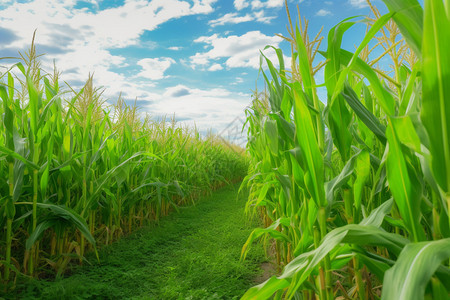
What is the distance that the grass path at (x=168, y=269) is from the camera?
1971 millimetres

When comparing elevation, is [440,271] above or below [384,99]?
below

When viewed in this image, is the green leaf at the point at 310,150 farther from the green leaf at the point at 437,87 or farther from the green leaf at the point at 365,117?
the green leaf at the point at 437,87

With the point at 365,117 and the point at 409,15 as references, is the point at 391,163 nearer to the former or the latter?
the point at 365,117

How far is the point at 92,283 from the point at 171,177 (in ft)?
8.20

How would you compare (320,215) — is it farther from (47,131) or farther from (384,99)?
(47,131)

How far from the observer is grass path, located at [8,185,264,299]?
1.97 metres

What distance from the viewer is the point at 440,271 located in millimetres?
706

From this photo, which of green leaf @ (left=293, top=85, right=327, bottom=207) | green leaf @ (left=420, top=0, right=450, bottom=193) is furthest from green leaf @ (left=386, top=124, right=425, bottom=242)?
green leaf @ (left=293, top=85, right=327, bottom=207)

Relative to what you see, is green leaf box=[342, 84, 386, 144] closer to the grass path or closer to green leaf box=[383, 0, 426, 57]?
A: green leaf box=[383, 0, 426, 57]

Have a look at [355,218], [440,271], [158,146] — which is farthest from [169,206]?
[440,271]

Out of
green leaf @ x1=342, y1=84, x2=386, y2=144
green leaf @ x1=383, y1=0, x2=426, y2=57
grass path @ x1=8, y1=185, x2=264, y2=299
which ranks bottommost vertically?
grass path @ x1=8, y1=185, x2=264, y2=299

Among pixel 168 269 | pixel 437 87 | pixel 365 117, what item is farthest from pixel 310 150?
pixel 168 269

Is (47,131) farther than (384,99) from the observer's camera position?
Yes

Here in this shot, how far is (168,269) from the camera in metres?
2.48
